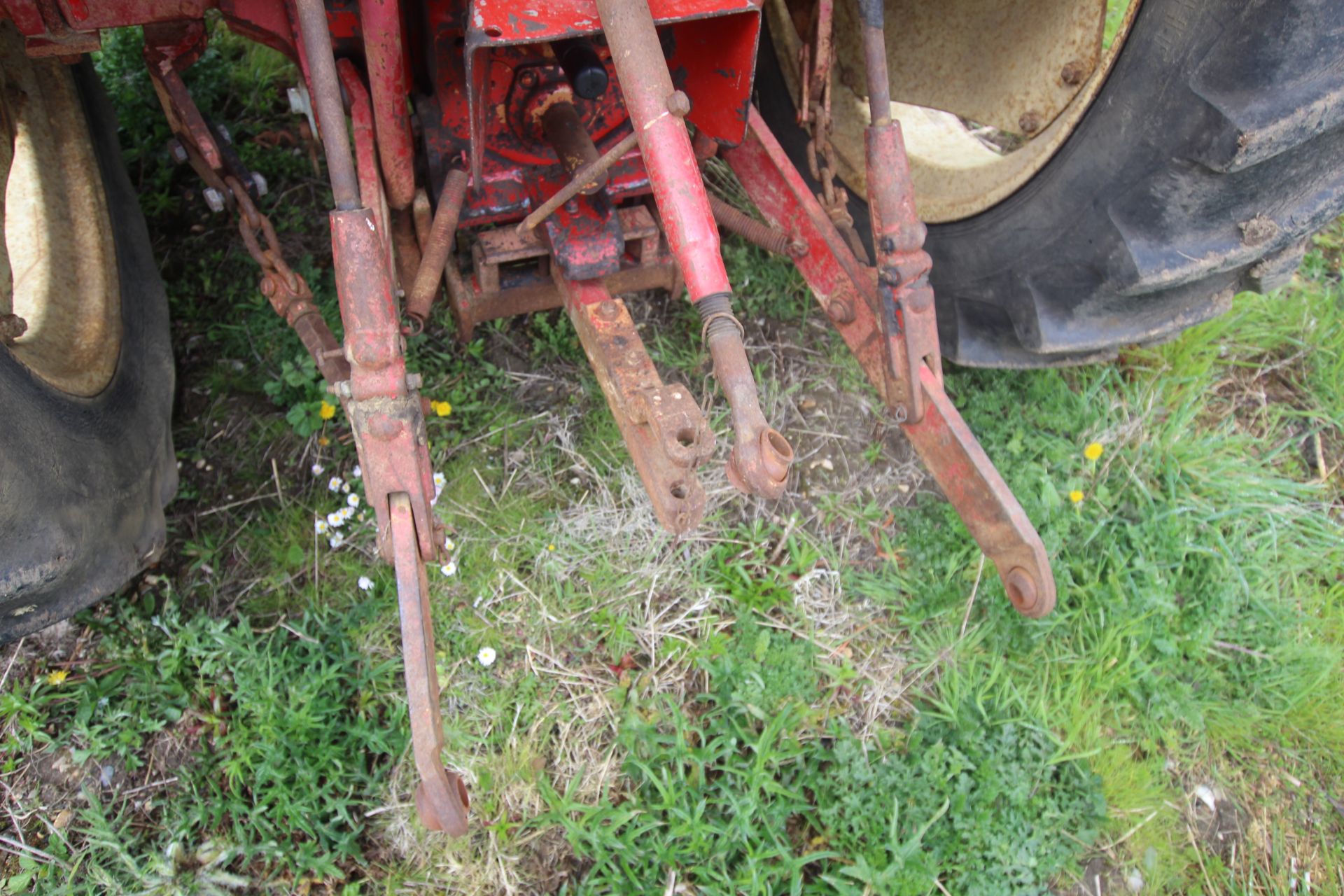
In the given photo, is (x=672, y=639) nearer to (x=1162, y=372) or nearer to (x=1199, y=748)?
(x=1199, y=748)

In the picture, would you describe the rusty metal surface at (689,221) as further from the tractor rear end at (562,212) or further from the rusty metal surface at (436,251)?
the rusty metal surface at (436,251)

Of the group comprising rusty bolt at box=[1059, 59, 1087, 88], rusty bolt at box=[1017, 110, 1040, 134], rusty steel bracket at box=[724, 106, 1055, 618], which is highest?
rusty bolt at box=[1059, 59, 1087, 88]

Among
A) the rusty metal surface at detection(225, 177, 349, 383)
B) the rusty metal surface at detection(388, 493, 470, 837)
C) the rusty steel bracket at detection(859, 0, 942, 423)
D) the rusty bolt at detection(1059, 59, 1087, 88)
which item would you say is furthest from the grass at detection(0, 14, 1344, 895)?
the rusty bolt at detection(1059, 59, 1087, 88)

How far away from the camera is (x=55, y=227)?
2.15m

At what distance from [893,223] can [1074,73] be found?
21.1 inches

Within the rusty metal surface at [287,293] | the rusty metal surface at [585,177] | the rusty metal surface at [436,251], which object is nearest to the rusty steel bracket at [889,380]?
the rusty metal surface at [585,177]

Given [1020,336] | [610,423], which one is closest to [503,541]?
[610,423]

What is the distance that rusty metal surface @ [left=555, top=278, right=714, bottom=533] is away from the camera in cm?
165

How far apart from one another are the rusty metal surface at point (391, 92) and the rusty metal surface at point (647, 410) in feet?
1.24

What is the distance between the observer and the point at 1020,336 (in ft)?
6.98

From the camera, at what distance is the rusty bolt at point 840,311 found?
6.75 feet

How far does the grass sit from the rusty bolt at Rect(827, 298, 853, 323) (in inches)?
21.4

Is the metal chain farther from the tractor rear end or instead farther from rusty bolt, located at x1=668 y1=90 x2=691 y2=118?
rusty bolt, located at x1=668 y1=90 x2=691 y2=118

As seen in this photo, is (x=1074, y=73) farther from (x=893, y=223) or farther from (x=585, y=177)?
(x=585, y=177)
